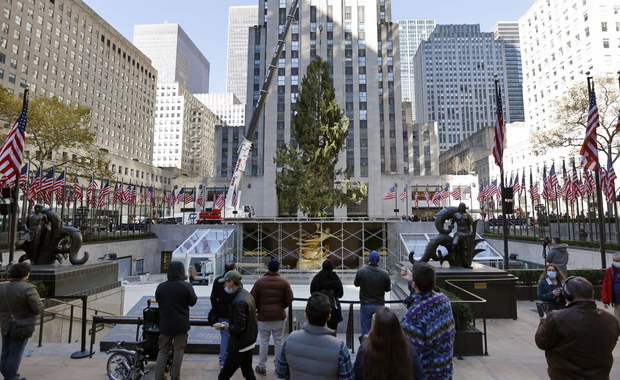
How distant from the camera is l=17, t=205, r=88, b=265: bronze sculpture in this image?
11.9 m

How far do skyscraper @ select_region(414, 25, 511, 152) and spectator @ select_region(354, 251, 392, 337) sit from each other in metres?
153

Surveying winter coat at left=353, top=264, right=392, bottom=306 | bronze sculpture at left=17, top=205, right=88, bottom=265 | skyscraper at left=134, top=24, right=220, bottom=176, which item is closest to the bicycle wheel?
winter coat at left=353, top=264, right=392, bottom=306

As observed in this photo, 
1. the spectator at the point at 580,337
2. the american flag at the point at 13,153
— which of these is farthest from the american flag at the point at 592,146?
the american flag at the point at 13,153

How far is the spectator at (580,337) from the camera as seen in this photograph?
375 centimetres

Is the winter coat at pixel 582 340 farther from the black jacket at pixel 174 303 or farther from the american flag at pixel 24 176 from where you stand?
the american flag at pixel 24 176

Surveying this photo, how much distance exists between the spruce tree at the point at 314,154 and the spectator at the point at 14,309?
65.6 feet

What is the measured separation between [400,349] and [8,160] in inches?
701

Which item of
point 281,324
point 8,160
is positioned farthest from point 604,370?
point 8,160

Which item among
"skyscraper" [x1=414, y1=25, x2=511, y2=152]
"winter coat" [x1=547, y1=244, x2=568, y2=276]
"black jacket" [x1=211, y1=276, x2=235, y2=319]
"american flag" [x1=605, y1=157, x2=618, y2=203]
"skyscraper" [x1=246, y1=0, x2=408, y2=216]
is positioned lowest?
"black jacket" [x1=211, y1=276, x2=235, y2=319]

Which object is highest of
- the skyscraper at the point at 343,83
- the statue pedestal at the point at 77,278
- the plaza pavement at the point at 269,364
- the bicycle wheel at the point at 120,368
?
the skyscraper at the point at 343,83

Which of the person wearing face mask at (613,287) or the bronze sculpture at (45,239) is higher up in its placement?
the bronze sculpture at (45,239)

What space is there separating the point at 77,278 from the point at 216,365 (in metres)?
7.66

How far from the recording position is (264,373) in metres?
6.39

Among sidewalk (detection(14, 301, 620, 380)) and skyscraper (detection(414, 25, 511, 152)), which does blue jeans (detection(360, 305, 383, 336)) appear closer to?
sidewalk (detection(14, 301, 620, 380))
